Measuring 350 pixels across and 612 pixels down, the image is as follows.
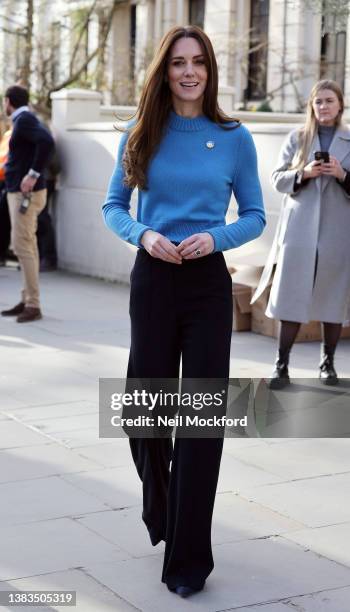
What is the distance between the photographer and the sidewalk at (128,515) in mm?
4152

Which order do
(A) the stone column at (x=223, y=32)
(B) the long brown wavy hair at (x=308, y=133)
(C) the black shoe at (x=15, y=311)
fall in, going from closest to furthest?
(B) the long brown wavy hair at (x=308, y=133) → (C) the black shoe at (x=15, y=311) → (A) the stone column at (x=223, y=32)

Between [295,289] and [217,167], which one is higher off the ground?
[217,167]

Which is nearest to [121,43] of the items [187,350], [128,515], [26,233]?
[26,233]

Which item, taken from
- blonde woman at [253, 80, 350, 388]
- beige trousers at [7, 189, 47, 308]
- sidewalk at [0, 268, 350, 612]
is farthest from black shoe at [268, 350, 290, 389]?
beige trousers at [7, 189, 47, 308]

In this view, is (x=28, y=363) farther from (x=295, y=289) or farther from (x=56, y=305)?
(x=56, y=305)

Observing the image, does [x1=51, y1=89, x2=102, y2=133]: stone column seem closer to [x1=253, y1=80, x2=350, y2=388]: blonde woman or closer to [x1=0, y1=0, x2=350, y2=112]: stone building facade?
[x1=253, y1=80, x2=350, y2=388]: blonde woman

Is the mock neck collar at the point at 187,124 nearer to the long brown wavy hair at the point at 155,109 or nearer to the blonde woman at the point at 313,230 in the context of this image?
the long brown wavy hair at the point at 155,109

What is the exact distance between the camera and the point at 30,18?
20641mm

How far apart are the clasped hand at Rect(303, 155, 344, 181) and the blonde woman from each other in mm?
38

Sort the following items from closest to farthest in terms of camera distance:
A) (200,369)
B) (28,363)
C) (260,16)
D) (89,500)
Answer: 1. (200,369)
2. (89,500)
3. (28,363)
4. (260,16)

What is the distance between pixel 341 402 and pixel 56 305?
15.1 ft

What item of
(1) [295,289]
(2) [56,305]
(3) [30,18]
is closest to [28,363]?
(1) [295,289]

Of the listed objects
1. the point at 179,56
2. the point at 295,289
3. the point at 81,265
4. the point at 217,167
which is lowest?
the point at 81,265

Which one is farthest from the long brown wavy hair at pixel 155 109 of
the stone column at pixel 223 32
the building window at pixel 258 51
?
the building window at pixel 258 51
